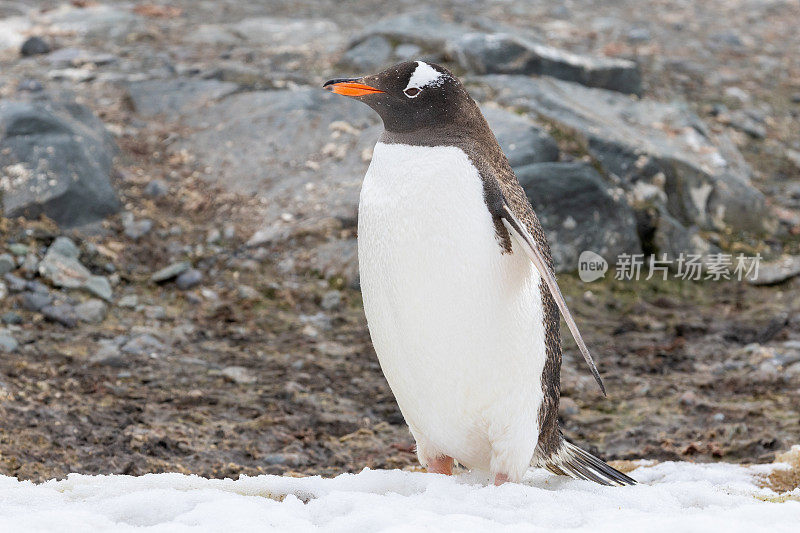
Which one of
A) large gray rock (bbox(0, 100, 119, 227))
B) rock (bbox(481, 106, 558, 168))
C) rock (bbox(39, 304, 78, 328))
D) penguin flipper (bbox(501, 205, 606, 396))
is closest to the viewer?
penguin flipper (bbox(501, 205, 606, 396))

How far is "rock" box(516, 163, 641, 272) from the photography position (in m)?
6.38

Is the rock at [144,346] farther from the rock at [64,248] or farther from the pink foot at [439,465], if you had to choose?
the pink foot at [439,465]

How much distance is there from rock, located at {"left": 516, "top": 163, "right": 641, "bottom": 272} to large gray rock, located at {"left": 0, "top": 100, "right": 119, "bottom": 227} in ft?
9.60

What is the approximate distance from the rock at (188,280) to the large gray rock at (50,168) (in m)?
0.82

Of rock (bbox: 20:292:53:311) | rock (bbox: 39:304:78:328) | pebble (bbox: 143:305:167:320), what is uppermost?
rock (bbox: 20:292:53:311)

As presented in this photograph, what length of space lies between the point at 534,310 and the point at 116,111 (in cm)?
520

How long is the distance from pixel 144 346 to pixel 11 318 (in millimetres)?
711

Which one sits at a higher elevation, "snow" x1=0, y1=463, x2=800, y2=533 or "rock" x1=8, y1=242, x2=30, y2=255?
"snow" x1=0, y1=463, x2=800, y2=533

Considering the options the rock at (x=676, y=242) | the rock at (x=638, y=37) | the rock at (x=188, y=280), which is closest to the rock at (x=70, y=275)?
the rock at (x=188, y=280)

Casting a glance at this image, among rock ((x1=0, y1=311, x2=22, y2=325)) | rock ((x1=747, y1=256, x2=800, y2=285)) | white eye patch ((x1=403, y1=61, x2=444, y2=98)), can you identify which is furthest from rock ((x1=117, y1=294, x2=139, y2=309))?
rock ((x1=747, y1=256, x2=800, y2=285))

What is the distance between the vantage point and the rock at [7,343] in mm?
4504

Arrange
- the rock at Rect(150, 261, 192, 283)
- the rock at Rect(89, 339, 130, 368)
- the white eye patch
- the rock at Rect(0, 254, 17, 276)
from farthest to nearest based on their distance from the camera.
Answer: the rock at Rect(150, 261, 192, 283) < the rock at Rect(0, 254, 17, 276) < the rock at Rect(89, 339, 130, 368) < the white eye patch

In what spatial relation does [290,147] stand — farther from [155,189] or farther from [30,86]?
[30,86]

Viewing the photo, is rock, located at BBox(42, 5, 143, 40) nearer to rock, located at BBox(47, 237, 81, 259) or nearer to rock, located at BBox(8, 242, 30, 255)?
rock, located at BBox(47, 237, 81, 259)
